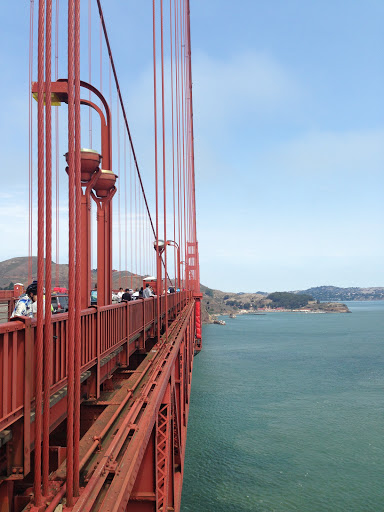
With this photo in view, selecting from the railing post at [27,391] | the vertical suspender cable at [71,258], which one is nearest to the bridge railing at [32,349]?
the railing post at [27,391]

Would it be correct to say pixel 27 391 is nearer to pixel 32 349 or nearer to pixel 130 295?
pixel 32 349

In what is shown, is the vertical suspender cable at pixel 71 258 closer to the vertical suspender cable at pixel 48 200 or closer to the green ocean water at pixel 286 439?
the vertical suspender cable at pixel 48 200

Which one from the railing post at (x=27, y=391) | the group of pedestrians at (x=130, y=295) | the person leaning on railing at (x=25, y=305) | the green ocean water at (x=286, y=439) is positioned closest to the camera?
the railing post at (x=27, y=391)

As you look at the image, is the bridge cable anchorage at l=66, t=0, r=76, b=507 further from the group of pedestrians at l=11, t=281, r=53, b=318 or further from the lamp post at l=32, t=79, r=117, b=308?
the lamp post at l=32, t=79, r=117, b=308

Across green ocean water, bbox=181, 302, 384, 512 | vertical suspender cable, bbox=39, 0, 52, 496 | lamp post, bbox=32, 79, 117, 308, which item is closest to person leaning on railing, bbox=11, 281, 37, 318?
vertical suspender cable, bbox=39, 0, 52, 496

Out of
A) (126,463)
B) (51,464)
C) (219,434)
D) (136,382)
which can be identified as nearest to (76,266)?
(126,463)

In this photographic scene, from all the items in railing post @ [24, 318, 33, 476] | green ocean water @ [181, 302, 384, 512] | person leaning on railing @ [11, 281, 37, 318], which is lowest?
green ocean water @ [181, 302, 384, 512]

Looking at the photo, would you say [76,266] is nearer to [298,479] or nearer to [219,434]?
[298,479]
